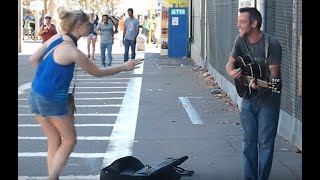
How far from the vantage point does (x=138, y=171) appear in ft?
20.1

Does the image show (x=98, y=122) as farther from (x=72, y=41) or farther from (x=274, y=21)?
(x=72, y=41)

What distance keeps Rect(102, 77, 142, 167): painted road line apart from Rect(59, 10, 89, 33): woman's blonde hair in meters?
1.99

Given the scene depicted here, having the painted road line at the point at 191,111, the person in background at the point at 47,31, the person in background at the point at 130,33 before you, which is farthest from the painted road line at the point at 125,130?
the person in background at the point at 130,33

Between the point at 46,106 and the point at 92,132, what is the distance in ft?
12.4

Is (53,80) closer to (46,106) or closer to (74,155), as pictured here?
(46,106)

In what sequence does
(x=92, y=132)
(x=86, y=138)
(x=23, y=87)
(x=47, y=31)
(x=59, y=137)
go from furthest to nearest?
(x=47, y=31) < (x=23, y=87) < (x=92, y=132) < (x=86, y=138) < (x=59, y=137)

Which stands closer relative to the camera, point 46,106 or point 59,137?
point 46,106

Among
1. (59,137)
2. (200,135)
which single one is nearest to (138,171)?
(59,137)

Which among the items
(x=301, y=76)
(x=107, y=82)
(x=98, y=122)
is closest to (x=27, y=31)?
(x=107, y=82)

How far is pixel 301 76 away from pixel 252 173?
209 centimetres

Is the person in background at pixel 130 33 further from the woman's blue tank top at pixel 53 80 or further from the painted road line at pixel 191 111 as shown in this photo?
the woman's blue tank top at pixel 53 80

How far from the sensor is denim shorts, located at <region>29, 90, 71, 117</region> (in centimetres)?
571

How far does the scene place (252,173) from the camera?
246 inches

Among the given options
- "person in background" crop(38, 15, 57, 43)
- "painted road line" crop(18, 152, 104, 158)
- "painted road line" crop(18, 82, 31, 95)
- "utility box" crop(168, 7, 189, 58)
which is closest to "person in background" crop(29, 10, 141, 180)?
"painted road line" crop(18, 152, 104, 158)
